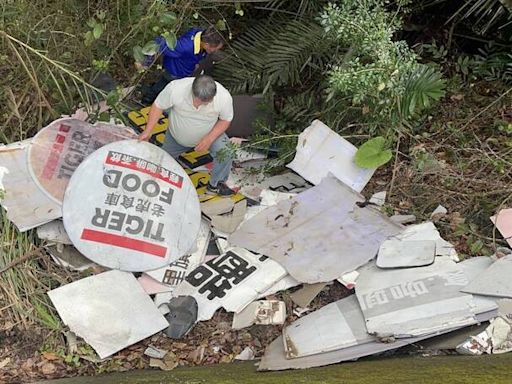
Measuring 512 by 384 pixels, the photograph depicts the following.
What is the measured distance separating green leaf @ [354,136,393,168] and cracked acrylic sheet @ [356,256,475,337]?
0.85m

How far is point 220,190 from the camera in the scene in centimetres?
464

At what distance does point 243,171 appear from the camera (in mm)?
4961

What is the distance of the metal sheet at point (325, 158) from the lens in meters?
4.52

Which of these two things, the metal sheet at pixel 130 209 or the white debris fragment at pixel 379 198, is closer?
the metal sheet at pixel 130 209

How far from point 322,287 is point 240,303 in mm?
500

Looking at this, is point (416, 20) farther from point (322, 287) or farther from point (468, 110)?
point (322, 287)

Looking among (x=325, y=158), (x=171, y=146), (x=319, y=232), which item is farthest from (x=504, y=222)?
(x=171, y=146)

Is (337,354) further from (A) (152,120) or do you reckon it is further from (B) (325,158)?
(A) (152,120)

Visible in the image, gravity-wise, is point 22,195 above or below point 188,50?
below

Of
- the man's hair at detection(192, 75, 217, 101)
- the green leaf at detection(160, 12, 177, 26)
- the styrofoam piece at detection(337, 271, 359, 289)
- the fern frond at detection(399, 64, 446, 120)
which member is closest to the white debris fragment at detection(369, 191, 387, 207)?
the fern frond at detection(399, 64, 446, 120)

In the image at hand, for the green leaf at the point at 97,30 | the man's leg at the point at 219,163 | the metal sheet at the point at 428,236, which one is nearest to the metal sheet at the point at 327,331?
the metal sheet at the point at 428,236

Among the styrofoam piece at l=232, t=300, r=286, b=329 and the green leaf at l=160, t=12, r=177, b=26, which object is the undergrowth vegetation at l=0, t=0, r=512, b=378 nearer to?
the green leaf at l=160, t=12, r=177, b=26

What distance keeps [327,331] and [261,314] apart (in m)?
0.45

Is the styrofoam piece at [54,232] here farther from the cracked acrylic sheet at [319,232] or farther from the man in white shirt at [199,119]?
→ the cracked acrylic sheet at [319,232]
